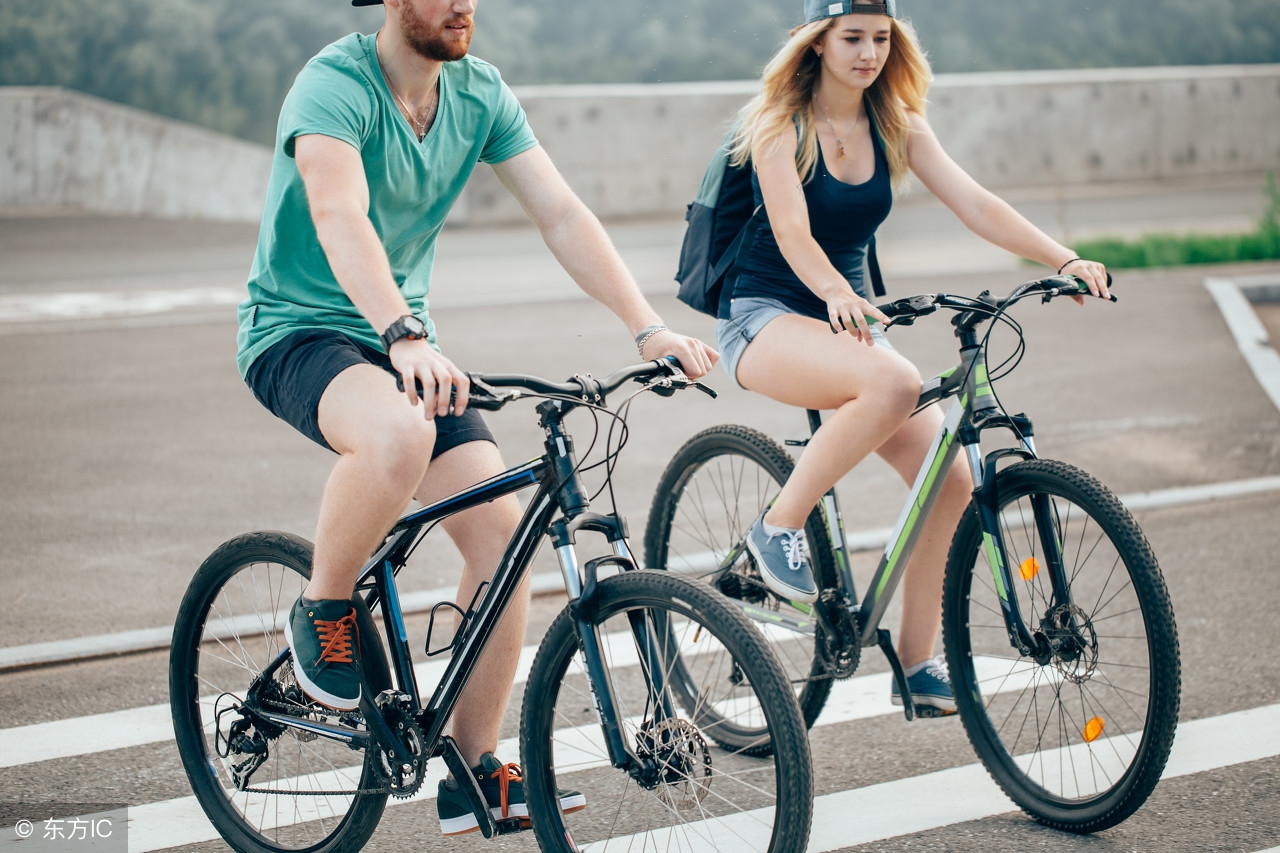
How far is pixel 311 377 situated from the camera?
298cm

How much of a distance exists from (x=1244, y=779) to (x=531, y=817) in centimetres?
Answer: 200

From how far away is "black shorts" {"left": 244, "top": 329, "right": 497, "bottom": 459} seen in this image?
2977 mm

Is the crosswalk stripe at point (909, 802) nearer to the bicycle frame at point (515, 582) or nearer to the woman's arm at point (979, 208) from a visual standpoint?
the bicycle frame at point (515, 582)

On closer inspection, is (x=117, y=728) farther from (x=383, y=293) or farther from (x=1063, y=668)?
(x=1063, y=668)

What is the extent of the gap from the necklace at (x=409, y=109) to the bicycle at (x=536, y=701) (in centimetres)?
67

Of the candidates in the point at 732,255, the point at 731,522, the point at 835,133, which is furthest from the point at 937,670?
the point at 835,133

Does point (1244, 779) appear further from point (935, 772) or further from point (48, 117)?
point (48, 117)

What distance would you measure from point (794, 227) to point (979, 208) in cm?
60

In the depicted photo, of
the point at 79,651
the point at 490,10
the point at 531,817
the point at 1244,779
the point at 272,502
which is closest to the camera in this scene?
the point at 531,817

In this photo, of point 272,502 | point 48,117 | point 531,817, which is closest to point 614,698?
point 531,817

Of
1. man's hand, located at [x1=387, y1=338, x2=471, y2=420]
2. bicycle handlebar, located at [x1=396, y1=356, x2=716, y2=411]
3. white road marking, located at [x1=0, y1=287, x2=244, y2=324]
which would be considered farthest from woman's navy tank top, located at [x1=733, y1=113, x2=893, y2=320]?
white road marking, located at [x1=0, y1=287, x2=244, y2=324]

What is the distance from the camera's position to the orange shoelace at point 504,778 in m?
3.09

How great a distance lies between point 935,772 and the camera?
12.7 feet

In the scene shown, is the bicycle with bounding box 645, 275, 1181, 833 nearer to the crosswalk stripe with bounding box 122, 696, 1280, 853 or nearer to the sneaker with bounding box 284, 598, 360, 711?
the crosswalk stripe with bounding box 122, 696, 1280, 853
